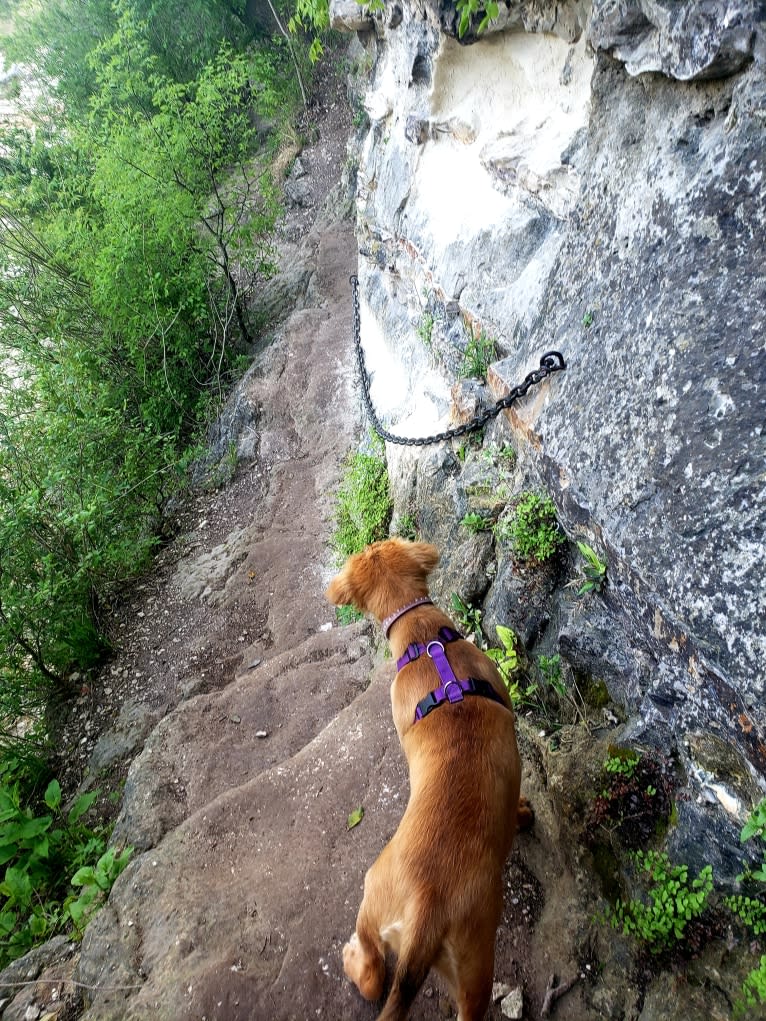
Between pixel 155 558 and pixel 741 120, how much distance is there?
8.11 meters

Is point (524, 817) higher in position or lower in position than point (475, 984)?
lower

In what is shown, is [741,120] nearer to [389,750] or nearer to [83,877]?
[389,750]

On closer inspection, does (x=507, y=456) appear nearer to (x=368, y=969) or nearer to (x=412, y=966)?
(x=412, y=966)

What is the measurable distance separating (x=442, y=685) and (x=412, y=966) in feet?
3.66

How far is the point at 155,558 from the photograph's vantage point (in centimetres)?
830

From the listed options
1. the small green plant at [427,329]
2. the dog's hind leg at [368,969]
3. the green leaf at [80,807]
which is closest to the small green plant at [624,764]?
the dog's hind leg at [368,969]

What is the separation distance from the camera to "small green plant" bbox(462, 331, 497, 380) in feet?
14.6

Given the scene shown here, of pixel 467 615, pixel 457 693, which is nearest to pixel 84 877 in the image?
pixel 457 693

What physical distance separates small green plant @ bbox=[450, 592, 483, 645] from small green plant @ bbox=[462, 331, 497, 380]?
71.1 inches

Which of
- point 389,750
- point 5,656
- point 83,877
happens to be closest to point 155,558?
point 5,656

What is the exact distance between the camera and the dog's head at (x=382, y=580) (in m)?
3.26

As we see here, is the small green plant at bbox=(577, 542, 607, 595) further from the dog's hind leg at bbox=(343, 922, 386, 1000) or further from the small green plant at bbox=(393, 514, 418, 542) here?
the small green plant at bbox=(393, 514, 418, 542)

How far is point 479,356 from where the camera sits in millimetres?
4527

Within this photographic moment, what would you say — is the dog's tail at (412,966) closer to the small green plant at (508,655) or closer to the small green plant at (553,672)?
the small green plant at (553,672)
